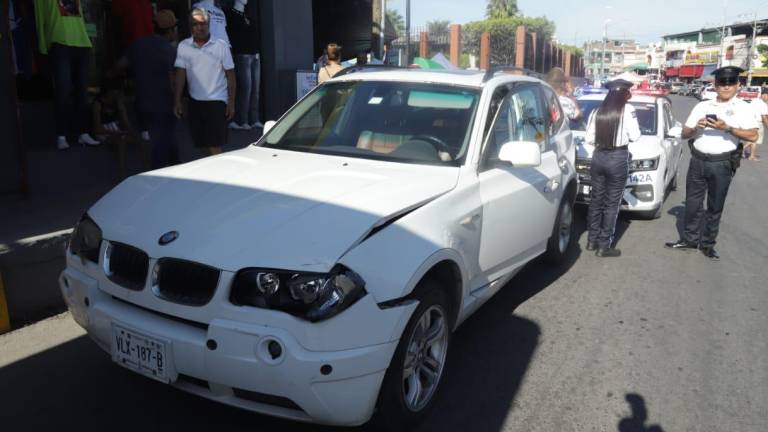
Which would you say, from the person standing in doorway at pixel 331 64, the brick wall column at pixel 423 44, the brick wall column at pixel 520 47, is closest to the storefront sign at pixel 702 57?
the brick wall column at pixel 520 47

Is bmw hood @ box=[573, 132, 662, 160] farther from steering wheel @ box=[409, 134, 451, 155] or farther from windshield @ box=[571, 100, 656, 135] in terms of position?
steering wheel @ box=[409, 134, 451, 155]

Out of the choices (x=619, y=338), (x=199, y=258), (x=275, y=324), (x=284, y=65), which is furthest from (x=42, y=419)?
(x=284, y=65)

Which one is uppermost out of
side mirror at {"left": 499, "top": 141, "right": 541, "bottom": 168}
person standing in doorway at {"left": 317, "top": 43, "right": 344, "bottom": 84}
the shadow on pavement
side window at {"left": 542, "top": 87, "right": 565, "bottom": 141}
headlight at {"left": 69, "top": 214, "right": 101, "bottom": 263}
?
person standing in doorway at {"left": 317, "top": 43, "right": 344, "bottom": 84}

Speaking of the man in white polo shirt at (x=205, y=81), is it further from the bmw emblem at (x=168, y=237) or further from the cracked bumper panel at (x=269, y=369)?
the cracked bumper panel at (x=269, y=369)

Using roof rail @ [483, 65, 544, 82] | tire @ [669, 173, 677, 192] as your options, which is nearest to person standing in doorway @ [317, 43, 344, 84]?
roof rail @ [483, 65, 544, 82]

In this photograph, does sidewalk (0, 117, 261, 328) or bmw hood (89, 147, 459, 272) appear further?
sidewalk (0, 117, 261, 328)

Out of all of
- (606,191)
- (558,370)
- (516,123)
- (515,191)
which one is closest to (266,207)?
(515,191)

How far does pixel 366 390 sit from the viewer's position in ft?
8.70

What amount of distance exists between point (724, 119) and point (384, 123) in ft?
12.7

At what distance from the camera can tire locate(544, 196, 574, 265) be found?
5.62 metres

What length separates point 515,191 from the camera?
164 inches

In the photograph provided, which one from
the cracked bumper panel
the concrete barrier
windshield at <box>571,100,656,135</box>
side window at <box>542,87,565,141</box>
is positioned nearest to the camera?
the cracked bumper panel

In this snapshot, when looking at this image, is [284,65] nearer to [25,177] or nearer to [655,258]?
[25,177]

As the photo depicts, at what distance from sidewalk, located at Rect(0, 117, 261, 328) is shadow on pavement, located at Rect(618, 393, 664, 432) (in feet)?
12.6
